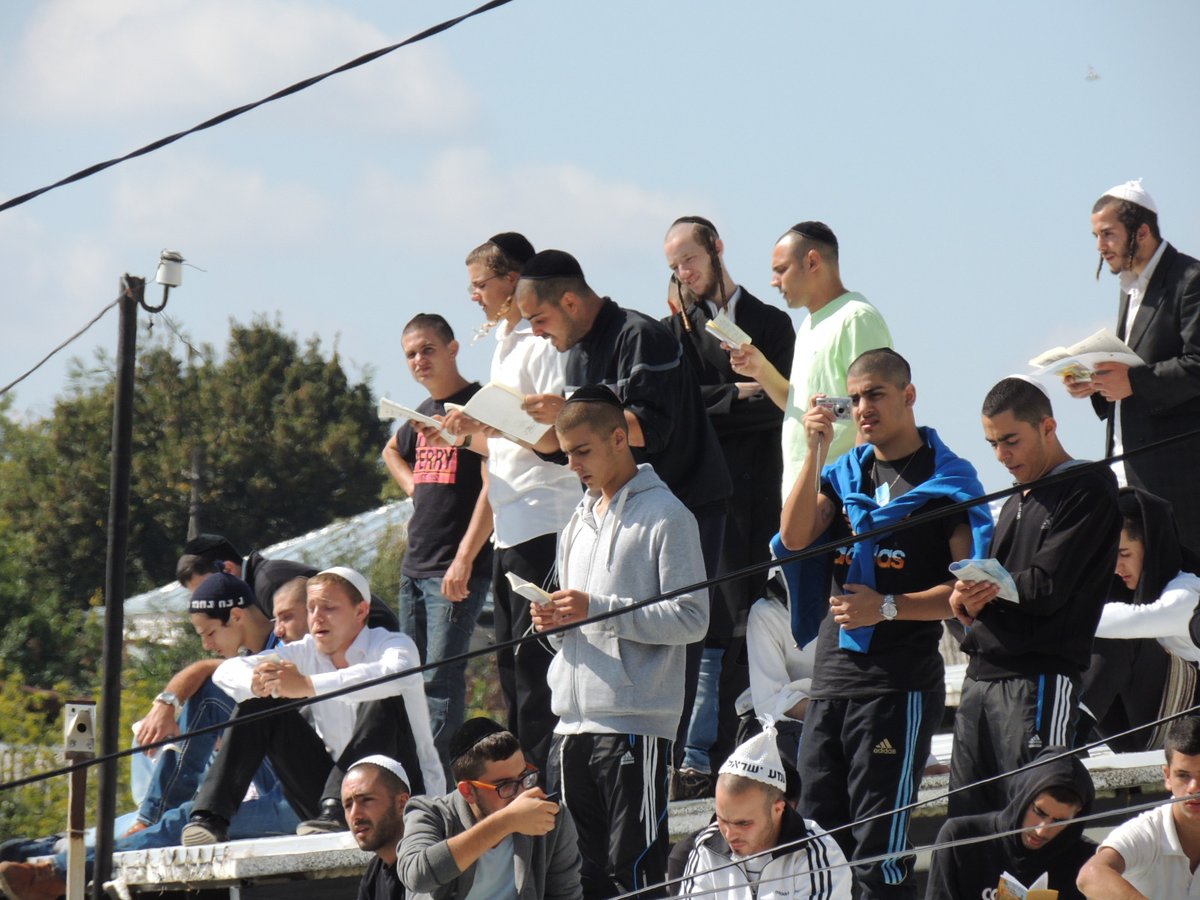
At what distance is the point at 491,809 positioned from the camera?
18.8ft

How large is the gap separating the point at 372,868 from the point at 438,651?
161 cm

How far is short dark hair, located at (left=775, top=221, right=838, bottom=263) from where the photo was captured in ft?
22.7

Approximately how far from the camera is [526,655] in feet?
22.1

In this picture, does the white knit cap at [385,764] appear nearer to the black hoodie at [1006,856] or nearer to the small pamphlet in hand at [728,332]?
the black hoodie at [1006,856]

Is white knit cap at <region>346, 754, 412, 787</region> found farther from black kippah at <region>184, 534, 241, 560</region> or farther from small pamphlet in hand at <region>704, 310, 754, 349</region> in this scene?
black kippah at <region>184, 534, 241, 560</region>

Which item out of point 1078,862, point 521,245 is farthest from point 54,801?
point 1078,862

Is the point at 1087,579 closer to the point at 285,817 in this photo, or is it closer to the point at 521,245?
the point at 521,245

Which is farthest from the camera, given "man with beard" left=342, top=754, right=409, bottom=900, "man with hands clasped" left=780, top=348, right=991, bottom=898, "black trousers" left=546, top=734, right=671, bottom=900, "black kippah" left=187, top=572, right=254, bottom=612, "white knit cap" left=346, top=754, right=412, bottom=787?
"black kippah" left=187, top=572, right=254, bottom=612

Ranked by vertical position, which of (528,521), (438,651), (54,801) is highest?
(528,521)

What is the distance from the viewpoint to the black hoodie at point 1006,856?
5.56 m

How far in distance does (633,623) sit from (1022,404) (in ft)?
4.57

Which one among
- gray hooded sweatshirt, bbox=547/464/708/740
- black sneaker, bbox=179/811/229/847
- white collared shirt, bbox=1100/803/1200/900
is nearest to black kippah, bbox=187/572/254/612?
black sneaker, bbox=179/811/229/847

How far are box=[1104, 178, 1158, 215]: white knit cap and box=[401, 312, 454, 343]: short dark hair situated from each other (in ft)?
9.23

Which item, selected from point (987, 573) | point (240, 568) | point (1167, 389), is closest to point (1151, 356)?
point (1167, 389)
